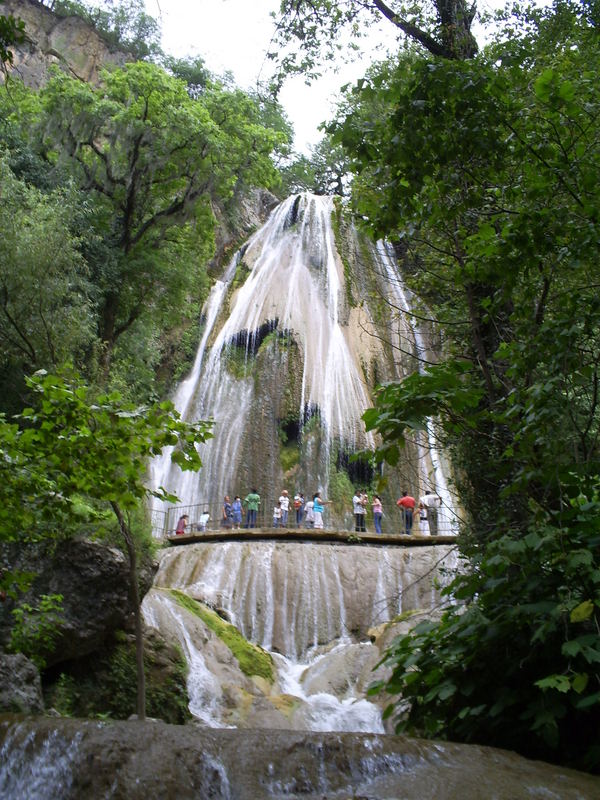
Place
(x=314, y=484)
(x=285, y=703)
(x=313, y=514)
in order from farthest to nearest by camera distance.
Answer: (x=314, y=484) < (x=313, y=514) < (x=285, y=703)

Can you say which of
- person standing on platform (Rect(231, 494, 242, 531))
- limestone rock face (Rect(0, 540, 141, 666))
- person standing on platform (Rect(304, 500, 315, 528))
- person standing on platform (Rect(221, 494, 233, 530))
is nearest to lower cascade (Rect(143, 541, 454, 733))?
limestone rock face (Rect(0, 540, 141, 666))

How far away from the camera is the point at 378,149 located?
4.58m

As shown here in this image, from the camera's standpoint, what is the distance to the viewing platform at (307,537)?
15.6 metres

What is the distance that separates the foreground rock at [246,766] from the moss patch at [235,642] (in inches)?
278

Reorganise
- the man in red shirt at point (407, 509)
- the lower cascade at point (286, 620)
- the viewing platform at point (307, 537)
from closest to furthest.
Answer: the lower cascade at point (286, 620) < the viewing platform at point (307, 537) < the man in red shirt at point (407, 509)

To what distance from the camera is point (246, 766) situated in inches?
147

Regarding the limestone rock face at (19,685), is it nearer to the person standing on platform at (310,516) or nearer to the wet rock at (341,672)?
the wet rock at (341,672)

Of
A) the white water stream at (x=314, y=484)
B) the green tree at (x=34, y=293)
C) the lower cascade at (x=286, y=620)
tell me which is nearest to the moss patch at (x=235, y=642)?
the lower cascade at (x=286, y=620)

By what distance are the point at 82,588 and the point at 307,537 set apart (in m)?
8.08

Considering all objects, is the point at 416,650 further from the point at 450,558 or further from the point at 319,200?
the point at 319,200

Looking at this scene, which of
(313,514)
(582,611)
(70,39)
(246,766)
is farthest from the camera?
(70,39)

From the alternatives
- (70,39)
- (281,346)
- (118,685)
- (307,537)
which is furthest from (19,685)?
(70,39)

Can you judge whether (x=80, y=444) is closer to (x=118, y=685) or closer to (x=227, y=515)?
(x=118, y=685)

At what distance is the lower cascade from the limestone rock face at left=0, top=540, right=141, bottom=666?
1.82m
